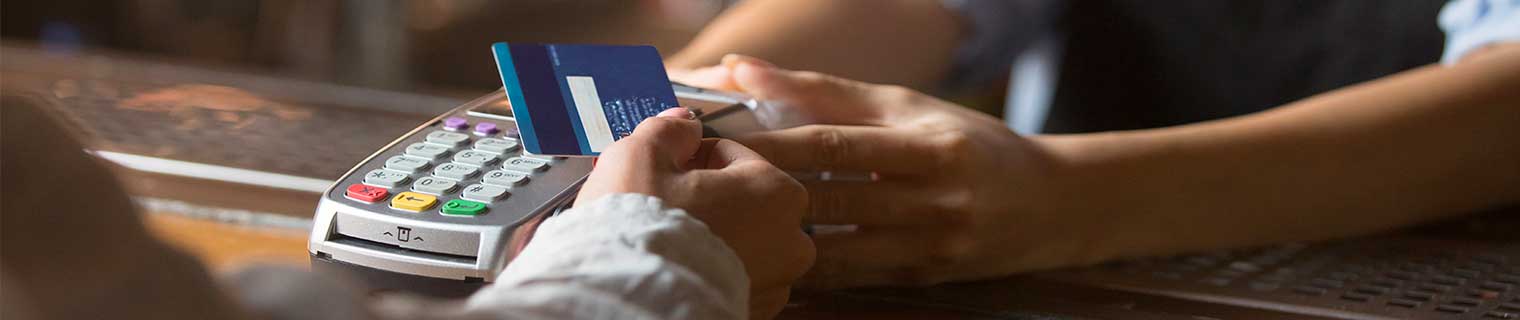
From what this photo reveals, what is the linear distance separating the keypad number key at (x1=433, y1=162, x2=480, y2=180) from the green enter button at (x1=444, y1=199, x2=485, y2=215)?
0.02 metres

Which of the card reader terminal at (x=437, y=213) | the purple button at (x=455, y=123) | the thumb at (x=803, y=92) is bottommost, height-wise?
the card reader terminal at (x=437, y=213)

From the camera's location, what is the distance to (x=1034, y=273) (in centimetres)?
44

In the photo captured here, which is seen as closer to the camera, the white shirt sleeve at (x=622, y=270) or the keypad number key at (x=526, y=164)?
the white shirt sleeve at (x=622, y=270)

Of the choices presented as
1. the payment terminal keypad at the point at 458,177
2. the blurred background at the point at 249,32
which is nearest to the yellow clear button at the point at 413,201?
the payment terminal keypad at the point at 458,177

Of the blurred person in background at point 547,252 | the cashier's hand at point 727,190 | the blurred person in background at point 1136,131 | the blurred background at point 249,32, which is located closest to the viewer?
the blurred person in background at point 547,252

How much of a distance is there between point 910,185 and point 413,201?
165mm

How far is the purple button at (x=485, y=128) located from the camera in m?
0.39

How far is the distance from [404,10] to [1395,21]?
3.75ft

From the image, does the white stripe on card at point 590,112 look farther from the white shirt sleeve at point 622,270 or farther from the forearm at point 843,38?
the forearm at point 843,38

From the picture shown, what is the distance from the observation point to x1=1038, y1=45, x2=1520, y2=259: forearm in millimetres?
467

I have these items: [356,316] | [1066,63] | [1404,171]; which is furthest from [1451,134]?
[356,316]

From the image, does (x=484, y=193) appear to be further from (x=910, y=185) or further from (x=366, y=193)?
(x=910, y=185)

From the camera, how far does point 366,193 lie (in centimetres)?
33

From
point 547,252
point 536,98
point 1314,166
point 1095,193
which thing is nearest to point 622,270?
point 547,252
